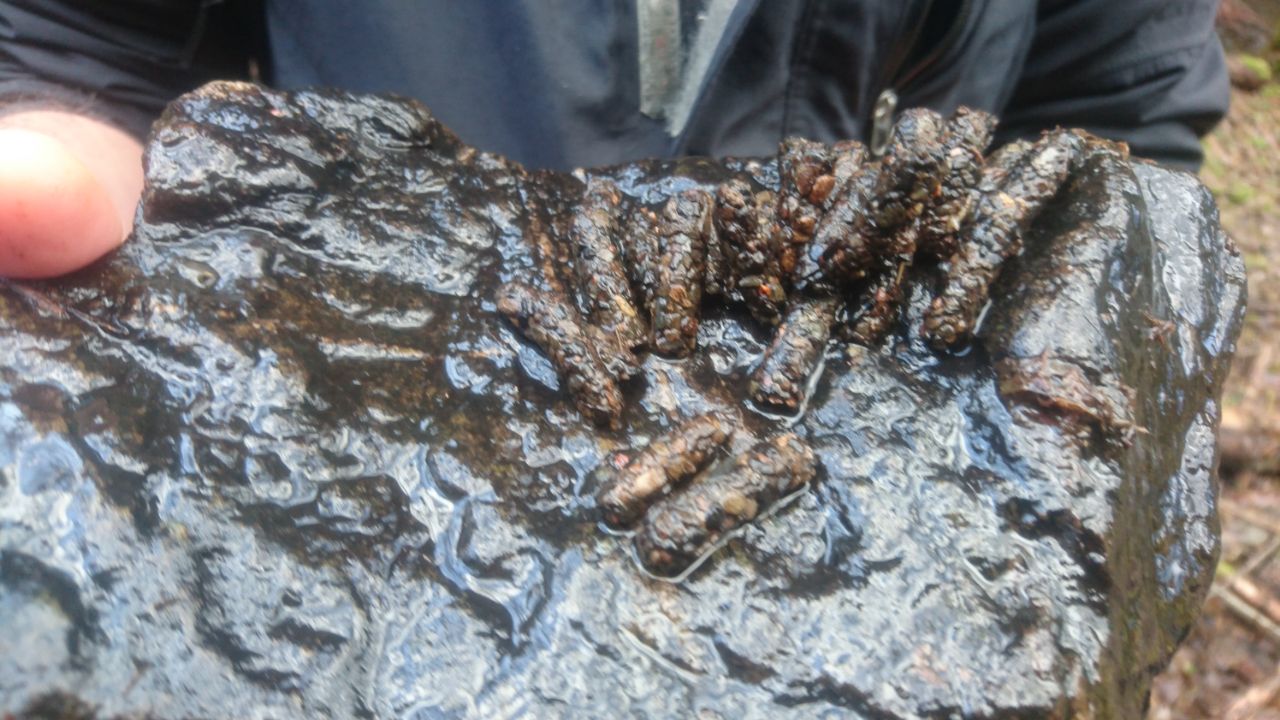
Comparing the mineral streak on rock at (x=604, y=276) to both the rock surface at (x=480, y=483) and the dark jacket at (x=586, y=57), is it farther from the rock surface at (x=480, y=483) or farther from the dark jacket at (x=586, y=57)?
the dark jacket at (x=586, y=57)

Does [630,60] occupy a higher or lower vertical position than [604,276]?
higher

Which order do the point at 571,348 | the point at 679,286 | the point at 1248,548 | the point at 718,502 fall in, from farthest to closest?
the point at 1248,548
the point at 679,286
the point at 571,348
the point at 718,502

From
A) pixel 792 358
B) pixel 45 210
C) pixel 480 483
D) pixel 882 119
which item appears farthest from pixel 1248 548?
pixel 45 210

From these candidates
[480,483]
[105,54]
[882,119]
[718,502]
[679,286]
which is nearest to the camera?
[718,502]


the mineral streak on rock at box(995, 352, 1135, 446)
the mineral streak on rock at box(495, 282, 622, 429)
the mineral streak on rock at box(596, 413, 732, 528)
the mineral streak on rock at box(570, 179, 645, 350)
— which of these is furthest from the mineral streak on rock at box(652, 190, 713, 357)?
the mineral streak on rock at box(995, 352, 1135, 446)

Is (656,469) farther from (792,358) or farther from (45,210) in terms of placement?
(45,210)

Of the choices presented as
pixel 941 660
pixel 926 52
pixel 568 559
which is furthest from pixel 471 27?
pixel 941 660

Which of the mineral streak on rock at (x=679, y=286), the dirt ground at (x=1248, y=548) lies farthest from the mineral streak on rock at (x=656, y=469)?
the dirt ground at (x=1248, y=548)
